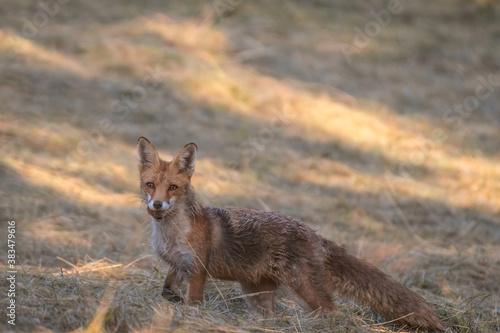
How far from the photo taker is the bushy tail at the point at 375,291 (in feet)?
15.6

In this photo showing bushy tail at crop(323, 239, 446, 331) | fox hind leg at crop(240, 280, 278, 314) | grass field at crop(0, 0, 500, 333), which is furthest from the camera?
grass field at crop(0, 0, 500, 333)

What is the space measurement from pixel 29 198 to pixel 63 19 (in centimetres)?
867

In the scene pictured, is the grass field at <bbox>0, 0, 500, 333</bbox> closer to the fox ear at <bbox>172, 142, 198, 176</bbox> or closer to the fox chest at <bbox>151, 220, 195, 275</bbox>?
the fox chest at <bbox>151, 220, 195, 275</bbox>

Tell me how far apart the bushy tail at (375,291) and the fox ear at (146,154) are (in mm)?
1734

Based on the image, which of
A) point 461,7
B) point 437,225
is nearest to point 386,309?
point 437,225

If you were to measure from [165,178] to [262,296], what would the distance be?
1.44 meters

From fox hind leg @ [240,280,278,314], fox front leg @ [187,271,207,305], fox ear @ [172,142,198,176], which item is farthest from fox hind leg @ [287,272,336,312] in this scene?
fox ear @ [172,142,198,176]

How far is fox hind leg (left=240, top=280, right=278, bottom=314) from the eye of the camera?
16.9 feet

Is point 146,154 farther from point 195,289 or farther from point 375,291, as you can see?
point 375,291

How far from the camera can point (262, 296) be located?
205 inches

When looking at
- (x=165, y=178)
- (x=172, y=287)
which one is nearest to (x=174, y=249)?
(x=172, y=287)

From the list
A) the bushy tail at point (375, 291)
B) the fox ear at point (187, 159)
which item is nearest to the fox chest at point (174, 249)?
the fox ear at point (187, 159)

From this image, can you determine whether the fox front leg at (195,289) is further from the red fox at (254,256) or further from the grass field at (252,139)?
the grass field at (252,139)

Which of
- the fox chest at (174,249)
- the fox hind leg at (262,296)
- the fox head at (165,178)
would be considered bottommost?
the fox hind leg at (262,296)
